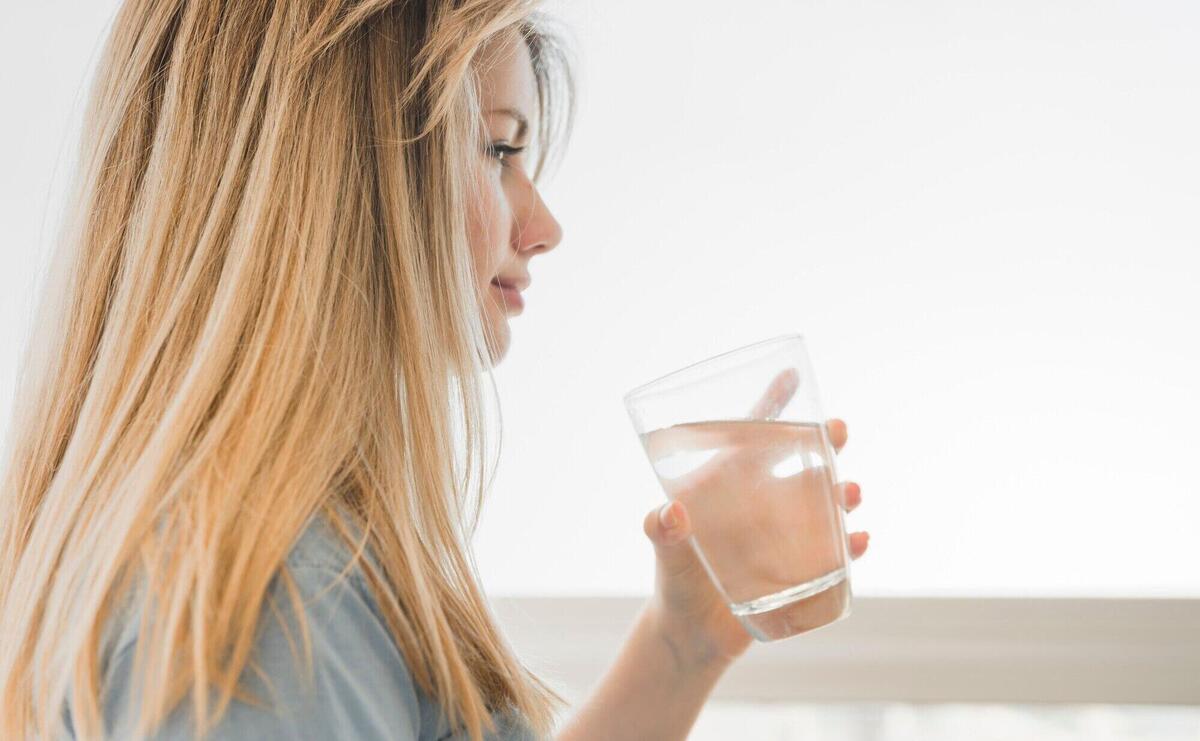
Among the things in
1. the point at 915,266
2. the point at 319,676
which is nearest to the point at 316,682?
the point at 319,676

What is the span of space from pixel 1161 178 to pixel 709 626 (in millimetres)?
710

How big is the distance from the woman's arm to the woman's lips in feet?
0.92

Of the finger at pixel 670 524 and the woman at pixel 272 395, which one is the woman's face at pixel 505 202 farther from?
the finger at pixel 670 524

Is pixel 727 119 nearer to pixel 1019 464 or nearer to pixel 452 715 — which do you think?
pixel 1019 464

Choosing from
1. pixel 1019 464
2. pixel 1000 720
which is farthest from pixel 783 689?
pixel 1019 464

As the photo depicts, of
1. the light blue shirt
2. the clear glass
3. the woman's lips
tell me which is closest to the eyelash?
the woman's lips

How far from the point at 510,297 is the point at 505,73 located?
0.19 metres

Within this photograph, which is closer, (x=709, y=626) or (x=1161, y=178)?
(x=709, y=626)

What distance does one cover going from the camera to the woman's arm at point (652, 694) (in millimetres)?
858

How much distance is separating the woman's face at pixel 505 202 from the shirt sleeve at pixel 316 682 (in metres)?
0.34

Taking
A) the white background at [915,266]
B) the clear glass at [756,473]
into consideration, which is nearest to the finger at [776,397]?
the clear glass at [756,473]

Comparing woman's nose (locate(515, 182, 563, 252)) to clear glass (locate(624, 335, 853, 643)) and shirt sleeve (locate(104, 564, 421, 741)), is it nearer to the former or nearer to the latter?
clear glass (locate(624, 335, 853, 643))

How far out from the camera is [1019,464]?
113 cm

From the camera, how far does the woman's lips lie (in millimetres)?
906
